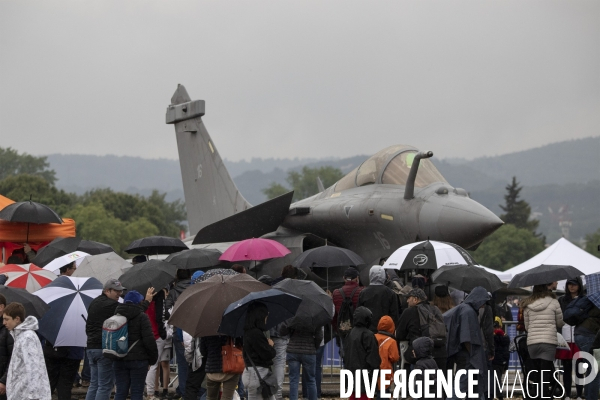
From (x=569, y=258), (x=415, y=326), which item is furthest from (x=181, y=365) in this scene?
(x=569, y=258)

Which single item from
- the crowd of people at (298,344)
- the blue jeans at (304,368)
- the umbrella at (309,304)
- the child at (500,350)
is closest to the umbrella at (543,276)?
the crowd of people at (298,344)

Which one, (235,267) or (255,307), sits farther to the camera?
(235,267)

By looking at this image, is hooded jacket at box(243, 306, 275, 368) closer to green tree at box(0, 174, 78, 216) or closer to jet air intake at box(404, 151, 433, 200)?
jet air intake at box(404, 151, 433, 200)

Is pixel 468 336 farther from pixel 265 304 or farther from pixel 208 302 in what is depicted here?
pixel 208 302

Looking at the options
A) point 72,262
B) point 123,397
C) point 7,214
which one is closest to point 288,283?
point 123,397

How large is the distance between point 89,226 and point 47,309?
7739 cm

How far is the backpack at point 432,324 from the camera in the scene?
9633 mm

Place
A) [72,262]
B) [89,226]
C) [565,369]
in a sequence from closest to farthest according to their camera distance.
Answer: [565,369] → [72,262] → [89,226]

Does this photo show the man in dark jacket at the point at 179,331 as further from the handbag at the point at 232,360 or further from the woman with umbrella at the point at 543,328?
the woman with umbrella at the point at 543,328

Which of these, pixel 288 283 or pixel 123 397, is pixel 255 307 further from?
pixel 123 397

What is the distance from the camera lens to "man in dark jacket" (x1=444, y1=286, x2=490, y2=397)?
382 inches

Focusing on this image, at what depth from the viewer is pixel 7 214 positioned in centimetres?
1644

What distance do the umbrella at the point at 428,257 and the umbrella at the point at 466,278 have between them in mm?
947

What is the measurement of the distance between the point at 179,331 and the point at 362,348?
3.22 metres
